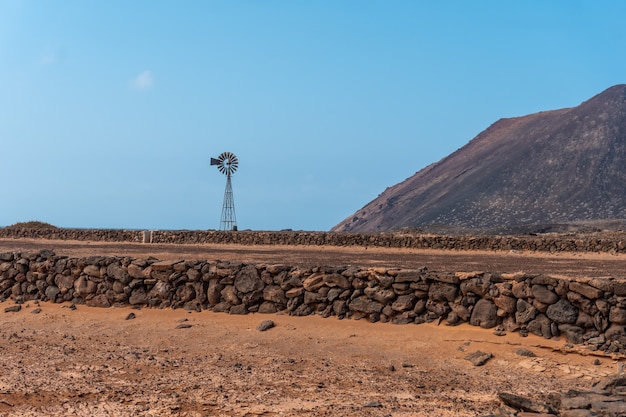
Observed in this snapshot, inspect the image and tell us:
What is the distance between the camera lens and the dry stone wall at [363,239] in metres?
30.5

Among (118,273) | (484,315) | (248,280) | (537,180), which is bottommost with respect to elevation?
(484,315)

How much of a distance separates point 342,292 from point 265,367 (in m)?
2.97

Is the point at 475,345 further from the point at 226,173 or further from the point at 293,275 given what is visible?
the point at 226,173

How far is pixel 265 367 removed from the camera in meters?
8.63

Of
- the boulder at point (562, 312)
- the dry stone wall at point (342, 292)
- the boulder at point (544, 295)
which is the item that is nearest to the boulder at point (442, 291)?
the dry stone wall at point (342, 292)

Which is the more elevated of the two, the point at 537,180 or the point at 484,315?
the point at 537,180

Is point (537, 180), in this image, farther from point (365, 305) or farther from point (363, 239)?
point (365, 305)

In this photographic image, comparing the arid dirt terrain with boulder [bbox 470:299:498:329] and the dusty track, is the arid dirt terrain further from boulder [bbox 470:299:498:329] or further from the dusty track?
the dusty track

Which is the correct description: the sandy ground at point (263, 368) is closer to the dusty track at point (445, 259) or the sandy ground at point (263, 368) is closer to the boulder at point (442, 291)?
the boulder at point (442, 291)

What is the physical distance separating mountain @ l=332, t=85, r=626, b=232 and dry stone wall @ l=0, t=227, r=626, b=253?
23144 mm

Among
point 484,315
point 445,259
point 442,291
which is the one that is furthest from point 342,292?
point 445,259

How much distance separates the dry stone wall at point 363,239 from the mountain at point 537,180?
75.9 ft

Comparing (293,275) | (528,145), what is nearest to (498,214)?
(528,145)

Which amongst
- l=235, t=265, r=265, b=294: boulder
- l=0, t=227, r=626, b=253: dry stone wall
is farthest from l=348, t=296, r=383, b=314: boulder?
l=0, t=227, r=626, b=253: dry stone wall
